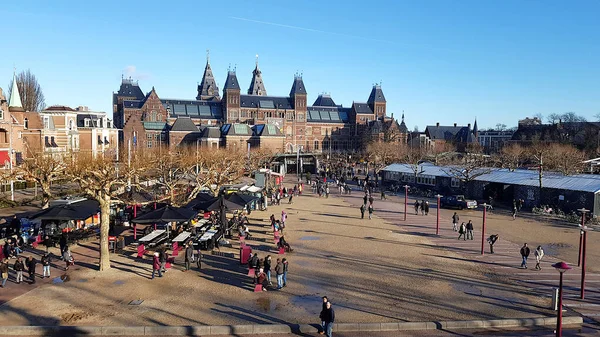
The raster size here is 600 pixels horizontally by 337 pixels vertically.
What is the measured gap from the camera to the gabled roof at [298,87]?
108m

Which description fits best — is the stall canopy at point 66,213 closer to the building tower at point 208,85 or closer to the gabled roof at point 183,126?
the gabled roof at point 183,126

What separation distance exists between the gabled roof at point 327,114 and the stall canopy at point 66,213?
88611mm

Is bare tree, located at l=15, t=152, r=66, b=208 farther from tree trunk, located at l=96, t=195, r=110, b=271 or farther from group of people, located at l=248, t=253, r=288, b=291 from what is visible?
group of people, located at l=248, t=253, r=288, b=291

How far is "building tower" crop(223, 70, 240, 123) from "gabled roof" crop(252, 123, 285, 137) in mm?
13405

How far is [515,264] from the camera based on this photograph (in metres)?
21.0

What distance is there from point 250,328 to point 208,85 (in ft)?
385

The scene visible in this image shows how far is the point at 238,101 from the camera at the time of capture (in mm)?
103812

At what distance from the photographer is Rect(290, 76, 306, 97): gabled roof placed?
107725 mm

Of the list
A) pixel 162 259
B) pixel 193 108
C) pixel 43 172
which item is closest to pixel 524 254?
pixel 162 259

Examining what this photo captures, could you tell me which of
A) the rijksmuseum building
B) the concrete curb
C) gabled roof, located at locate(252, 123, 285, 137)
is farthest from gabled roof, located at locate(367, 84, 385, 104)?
the concrete curb

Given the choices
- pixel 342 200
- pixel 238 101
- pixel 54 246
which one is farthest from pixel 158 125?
pixel 54 246

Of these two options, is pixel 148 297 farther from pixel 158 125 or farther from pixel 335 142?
pixel 335 142

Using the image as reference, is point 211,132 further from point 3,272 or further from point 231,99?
point 3,272

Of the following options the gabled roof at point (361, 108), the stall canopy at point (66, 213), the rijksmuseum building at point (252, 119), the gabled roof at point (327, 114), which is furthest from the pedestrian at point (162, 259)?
the gabled roof at point (361, 108)
